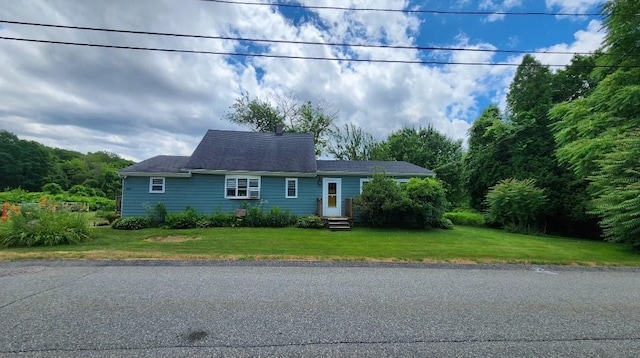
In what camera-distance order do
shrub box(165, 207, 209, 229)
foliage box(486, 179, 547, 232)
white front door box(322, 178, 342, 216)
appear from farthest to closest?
white front door box(322, 178, 342, 216)
foliage box(486, 179, 547, 232)
shrub box(165, 207, 209, 229)

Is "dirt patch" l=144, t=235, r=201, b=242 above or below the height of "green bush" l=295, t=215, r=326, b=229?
below

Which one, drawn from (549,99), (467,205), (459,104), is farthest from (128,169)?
(549,99)

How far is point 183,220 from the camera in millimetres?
14742

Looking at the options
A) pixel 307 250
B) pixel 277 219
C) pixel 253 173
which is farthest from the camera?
pixel 253 173

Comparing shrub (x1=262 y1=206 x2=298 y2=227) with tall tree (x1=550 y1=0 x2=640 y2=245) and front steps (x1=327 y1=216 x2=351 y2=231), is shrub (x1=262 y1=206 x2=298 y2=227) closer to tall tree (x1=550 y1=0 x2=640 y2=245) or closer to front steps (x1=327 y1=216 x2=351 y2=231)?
front steps (x1=327 y1=216 x2=351 y2=231)

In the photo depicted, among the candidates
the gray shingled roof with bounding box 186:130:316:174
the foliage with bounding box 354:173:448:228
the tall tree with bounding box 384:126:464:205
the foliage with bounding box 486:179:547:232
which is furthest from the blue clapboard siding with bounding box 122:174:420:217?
the tall tree with bounding box 384:126:464:205

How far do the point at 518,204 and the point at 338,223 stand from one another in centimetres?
982

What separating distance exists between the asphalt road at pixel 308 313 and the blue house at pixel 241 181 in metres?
9.70

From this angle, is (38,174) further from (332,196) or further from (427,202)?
(427,202)

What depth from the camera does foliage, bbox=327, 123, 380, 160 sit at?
32969mm

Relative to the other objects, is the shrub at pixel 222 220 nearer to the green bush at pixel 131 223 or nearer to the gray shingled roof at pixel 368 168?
the green bush at pixel 131 223

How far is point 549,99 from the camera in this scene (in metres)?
19.5

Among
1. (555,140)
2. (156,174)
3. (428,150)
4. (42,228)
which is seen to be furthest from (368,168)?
(428,150)

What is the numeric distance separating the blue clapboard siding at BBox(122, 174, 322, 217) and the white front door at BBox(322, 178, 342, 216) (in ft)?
1.26
